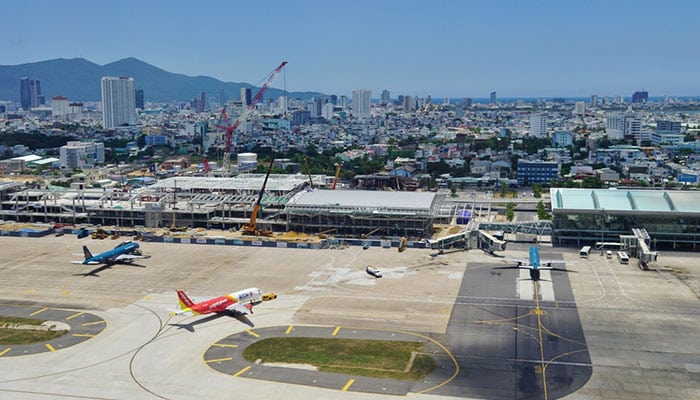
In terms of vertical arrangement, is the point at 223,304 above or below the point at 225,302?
below

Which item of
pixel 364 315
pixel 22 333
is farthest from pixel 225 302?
pixel 22 333

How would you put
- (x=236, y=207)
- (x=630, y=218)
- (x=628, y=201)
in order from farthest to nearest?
(x=236, y=207) < (x=628, y=201) < (x=630, y=218)

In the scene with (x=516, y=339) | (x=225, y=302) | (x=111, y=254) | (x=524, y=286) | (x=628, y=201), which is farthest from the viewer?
(x=628, y=201)

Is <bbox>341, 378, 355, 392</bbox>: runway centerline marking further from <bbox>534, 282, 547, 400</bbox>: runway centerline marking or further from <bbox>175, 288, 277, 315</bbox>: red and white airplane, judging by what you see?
<bbox>175, 288, 277, 315</bbox>: red and white airplane

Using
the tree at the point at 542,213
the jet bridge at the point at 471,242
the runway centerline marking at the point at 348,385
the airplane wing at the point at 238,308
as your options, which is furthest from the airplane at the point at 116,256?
the tree at the point at 542,213

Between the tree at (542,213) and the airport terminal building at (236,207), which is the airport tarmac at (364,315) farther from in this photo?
the tree at (542,213)

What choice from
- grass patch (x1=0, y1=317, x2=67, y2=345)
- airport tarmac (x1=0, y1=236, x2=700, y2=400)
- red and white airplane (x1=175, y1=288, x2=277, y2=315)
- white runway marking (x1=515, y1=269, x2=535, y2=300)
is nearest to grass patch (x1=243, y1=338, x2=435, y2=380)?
airport tarmac (x1=0, y1=236, x2=700, y2=400)

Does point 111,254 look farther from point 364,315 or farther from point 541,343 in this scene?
point 541,343
